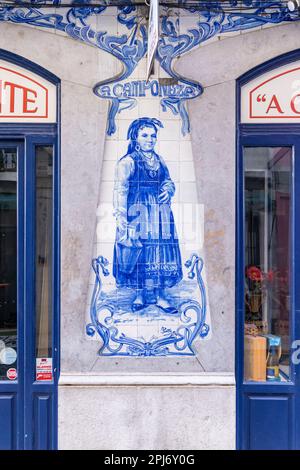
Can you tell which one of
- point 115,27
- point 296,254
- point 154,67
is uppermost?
point 115,27

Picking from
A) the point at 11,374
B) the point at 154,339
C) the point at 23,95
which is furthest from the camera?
the point at 11,374

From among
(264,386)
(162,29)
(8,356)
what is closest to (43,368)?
(8,356)

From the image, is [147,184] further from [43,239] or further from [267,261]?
[267,261]

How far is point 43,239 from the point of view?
4754 mm

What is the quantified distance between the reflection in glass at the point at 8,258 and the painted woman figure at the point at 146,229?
3.60 feet

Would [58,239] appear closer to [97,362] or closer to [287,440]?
[97,362]

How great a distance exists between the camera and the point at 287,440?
4.60 meters

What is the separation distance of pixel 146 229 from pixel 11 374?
6.62 ft

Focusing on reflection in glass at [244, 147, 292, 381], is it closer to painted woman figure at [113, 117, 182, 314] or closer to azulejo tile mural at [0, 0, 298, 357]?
azulejo tile mural at [0, 0, 298, 357]

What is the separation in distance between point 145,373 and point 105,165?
2038 millimetres

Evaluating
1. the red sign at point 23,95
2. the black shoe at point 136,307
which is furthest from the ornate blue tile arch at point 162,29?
the black shoe at point 136,307

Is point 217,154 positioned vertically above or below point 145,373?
above
